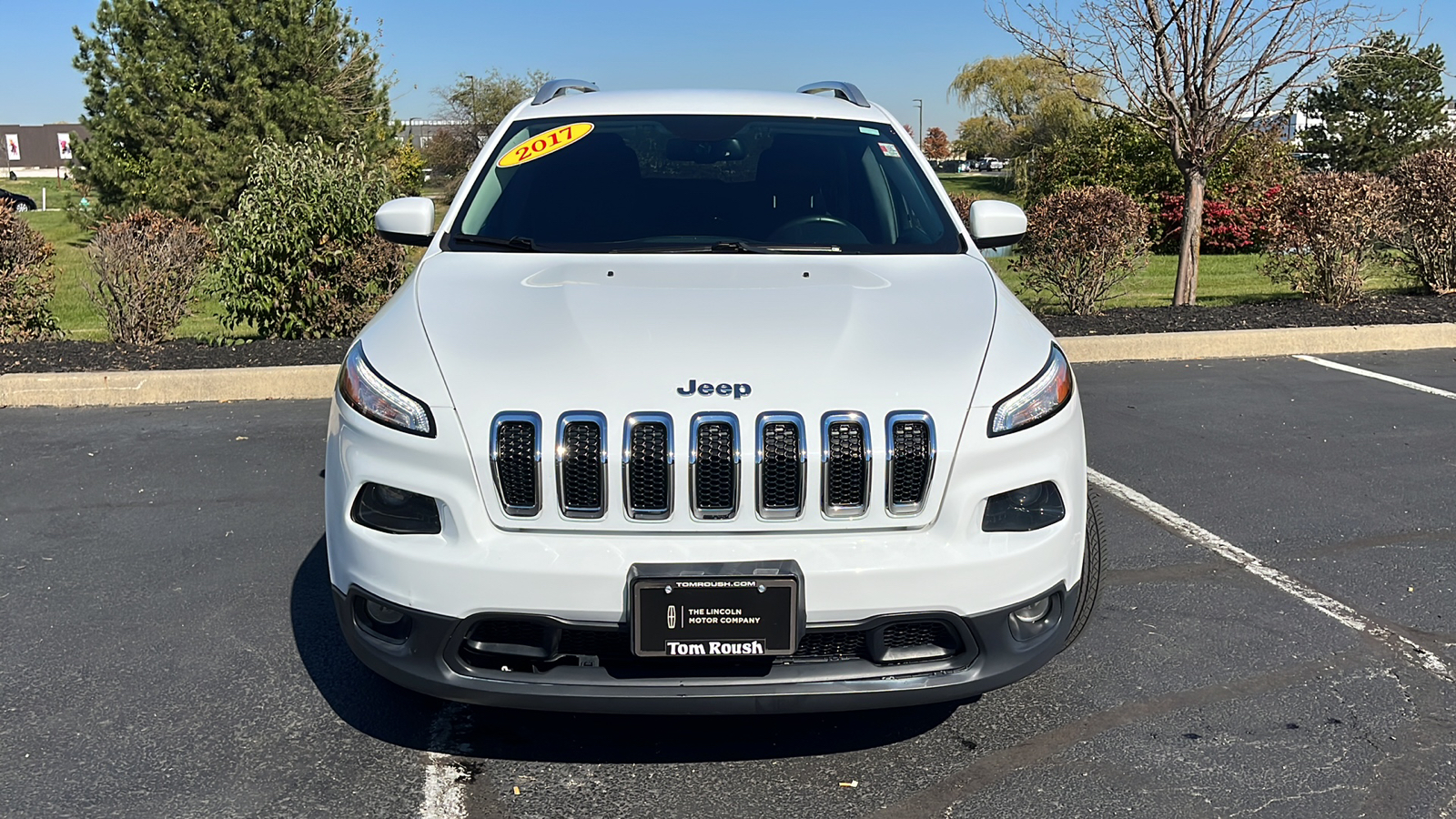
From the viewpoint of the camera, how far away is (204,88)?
2242 centimetres

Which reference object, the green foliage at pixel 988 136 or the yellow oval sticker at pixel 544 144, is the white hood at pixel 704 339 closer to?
the yellow oval sticker at pixel 544 144

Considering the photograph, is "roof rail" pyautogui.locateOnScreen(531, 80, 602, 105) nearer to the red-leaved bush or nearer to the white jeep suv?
the white jeep suv

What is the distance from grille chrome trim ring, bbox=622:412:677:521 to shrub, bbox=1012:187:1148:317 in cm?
773

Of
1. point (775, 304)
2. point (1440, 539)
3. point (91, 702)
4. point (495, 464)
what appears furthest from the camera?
point (1440, 539)

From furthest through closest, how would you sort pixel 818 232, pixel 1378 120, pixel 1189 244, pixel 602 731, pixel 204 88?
pixel 1378 120 → pixel 204 88 → pixel 1189 244 → pixel 818 232 → pixel 602 731

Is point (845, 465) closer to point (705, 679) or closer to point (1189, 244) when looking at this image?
point (705, 679)

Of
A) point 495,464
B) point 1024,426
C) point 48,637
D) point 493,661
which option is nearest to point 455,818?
point 493,661

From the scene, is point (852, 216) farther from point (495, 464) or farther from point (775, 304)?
point (495, 464)

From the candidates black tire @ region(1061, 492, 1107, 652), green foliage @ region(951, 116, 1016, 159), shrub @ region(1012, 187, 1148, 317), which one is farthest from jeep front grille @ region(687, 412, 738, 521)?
green foliage @ region(951, 116, 1016, 159)

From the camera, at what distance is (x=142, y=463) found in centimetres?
609

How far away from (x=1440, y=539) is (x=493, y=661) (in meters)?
3.97

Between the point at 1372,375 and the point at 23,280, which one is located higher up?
the point at 23,280

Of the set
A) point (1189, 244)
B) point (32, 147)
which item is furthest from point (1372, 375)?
point (32, 147)

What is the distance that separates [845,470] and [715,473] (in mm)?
291
